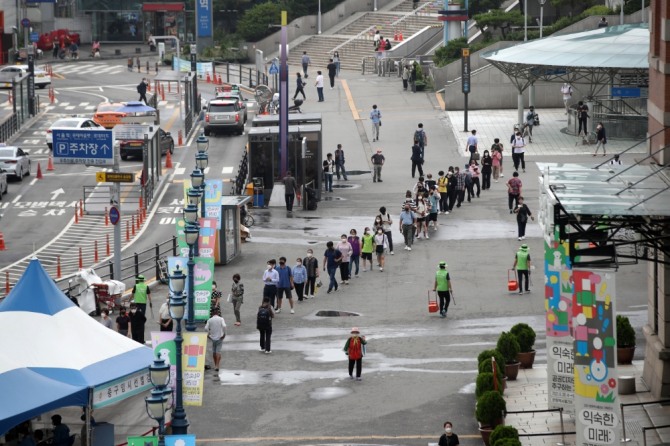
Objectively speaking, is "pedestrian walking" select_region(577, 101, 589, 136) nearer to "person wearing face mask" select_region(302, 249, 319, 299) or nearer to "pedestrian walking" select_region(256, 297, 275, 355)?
"person wearing face mask" select_region(302, 249, 319, 299)

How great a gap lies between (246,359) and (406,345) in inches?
152

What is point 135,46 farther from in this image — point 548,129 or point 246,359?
point 246,359

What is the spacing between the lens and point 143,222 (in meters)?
53.4

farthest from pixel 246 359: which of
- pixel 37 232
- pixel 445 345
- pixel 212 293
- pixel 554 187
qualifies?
pixel 37 232

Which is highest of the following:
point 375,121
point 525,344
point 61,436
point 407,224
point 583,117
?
point 583,117

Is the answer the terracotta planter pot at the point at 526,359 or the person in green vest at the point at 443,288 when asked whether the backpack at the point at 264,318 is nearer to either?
the person in green vest at the point at 443,288

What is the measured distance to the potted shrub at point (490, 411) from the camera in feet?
93.4

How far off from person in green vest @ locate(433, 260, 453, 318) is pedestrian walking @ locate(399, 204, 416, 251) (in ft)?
25.4

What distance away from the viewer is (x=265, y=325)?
35.4 metres

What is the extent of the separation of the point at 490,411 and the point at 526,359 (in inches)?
201

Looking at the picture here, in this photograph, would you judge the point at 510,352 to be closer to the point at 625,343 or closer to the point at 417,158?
the point at 625,343

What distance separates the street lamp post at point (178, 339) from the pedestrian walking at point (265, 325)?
780 centimetres

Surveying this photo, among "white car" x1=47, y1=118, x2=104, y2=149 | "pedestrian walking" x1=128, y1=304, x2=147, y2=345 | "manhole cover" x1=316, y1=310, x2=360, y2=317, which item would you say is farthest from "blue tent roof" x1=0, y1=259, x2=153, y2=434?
"white car" x1=47, y1=118, x2=104, y2=149

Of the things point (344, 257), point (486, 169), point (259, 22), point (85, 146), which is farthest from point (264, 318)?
point (259, 22)
